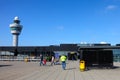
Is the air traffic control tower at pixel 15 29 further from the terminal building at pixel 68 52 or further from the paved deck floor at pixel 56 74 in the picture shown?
the paved deck floor at pixel 56 74

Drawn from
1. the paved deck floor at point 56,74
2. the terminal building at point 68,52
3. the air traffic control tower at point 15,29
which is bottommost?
the paved deck floor at point 56,74

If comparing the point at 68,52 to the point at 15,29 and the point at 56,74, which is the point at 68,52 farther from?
the point at 56,74

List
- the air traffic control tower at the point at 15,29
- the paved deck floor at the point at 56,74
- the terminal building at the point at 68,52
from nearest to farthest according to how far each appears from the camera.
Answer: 1. the paved deck floor at the point at 56,74
2. the terminal building at the point at 68,52
3. the air traffic control tower at the point at 15,29

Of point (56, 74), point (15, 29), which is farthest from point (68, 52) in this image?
point (56, 74)

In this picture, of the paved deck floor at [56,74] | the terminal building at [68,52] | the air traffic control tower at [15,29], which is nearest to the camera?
the paved deck floor at [56,74]

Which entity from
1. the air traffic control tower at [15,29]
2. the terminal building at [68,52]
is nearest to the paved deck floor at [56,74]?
the terminal building at [68,52]

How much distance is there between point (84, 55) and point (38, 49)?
84.8 m

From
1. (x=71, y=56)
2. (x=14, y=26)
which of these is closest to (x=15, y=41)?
(x=14, y=26)

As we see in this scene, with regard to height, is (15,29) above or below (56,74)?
above

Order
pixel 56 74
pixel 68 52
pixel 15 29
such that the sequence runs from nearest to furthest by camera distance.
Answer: pixel 56 74
pixel 68 52
pixel 15 29

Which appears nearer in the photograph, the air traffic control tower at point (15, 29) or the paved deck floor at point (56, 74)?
the paved deck floor at point (56, 74)

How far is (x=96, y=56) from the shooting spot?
3033 cm

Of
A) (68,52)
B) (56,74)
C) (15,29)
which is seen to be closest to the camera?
(56,74)

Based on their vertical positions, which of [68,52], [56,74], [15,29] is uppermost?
[15,29]
